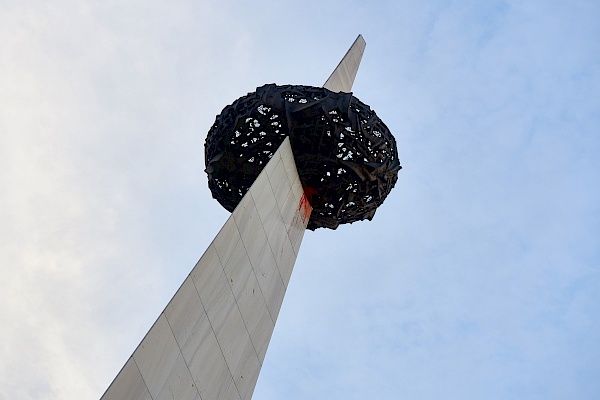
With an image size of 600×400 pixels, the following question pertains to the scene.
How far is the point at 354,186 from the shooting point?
2038 centimetres

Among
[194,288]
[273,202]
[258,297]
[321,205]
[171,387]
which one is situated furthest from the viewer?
[321,205]

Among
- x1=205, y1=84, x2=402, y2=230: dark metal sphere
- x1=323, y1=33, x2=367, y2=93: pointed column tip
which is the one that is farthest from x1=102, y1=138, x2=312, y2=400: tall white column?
x1=323, y1=33, x2=367, y2=93: pointed column tip

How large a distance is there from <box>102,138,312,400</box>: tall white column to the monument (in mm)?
23

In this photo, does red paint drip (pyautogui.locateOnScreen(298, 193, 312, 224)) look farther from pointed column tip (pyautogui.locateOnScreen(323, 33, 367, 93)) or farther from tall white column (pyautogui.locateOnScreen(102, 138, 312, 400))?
pointed column tip (pyautogui.locateOnScreen(323, 33, 367, 93))

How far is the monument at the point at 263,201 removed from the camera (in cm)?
1443

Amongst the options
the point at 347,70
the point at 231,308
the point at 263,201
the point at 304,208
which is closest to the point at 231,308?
the point at 231,308

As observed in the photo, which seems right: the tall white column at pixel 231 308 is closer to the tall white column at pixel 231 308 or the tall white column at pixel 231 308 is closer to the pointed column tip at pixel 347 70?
the tall white column at pixel 231 308

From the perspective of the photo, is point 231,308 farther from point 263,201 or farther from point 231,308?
point 263,201

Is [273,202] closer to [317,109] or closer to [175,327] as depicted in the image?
[317,109]

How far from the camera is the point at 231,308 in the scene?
51.2 ft

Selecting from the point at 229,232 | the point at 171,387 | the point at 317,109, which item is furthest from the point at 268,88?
the point at 171,387

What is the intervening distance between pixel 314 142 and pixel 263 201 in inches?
108

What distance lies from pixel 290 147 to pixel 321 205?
2141 millimetres

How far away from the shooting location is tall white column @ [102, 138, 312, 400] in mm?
12359
